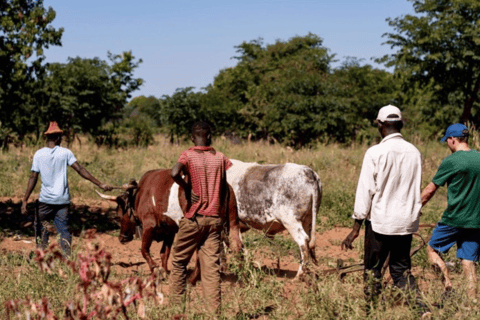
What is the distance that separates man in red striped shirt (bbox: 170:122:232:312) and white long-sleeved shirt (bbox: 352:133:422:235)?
1323 millimetres

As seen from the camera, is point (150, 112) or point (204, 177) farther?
point (150, 112)

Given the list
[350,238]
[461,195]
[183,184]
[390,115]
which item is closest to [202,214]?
[183,184]

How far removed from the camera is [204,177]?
4.95 meters

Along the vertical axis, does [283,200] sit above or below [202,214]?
below

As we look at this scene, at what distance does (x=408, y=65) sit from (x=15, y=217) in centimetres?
1813

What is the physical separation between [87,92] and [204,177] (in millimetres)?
17972

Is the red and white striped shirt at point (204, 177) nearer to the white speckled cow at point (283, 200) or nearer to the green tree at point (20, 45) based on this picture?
the white speckled cow at point (283, 200)

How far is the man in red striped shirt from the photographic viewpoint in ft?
16.1

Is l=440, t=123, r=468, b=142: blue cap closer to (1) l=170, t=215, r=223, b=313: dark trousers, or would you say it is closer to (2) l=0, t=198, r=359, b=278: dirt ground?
(1) l=170, t=215, r=223, b=313: dark trousers

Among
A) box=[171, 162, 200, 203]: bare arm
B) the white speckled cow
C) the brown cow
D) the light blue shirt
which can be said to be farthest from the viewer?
the white speckled cow

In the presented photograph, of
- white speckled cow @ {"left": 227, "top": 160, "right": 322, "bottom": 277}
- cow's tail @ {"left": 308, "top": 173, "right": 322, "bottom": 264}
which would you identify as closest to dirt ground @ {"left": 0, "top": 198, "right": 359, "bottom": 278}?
cow's tail @ {"left": 308, "top": 173, "right": 322, "bottom": 264}

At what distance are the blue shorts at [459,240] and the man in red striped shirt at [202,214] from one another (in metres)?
2.38

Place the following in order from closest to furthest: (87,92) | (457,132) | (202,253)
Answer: (202,253) → (457,132) → (87,92)

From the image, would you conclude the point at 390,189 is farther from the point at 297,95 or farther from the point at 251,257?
the point at 297,95
